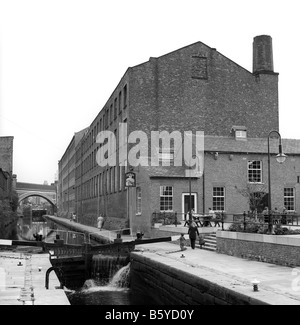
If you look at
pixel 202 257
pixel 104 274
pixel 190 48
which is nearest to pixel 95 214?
pixel 190 48

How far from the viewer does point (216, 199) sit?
30703mm

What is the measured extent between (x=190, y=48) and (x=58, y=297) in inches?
1135

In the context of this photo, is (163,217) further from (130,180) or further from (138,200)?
(138,200)

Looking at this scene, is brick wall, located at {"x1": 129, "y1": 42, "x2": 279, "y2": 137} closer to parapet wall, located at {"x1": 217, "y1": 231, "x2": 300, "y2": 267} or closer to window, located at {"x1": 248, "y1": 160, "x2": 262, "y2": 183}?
window, located at {"x1": 248, "y1": 160, "x2": 262, "y2": 183}

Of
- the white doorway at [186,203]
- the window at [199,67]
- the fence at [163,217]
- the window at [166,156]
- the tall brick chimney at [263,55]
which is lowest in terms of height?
the fence at [163,217]

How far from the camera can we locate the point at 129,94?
35.2m

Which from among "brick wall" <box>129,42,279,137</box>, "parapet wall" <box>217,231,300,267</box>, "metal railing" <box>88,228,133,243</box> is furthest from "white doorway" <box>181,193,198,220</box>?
"parapet wall" <box>217,231,300,267</box>

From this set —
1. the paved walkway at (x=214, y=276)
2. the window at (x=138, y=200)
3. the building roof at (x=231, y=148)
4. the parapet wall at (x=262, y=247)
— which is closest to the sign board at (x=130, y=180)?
the building roof at (x=231, y=148)

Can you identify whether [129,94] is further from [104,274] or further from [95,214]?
[95,214]

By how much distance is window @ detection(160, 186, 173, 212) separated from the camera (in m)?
29.4

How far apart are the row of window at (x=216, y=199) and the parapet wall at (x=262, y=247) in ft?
33.9

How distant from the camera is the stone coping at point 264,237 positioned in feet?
46.9

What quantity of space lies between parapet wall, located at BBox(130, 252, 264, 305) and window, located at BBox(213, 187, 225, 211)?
459 inches

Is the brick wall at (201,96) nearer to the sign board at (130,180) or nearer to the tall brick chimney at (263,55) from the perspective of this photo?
the tall brick chimney at (263,55)
